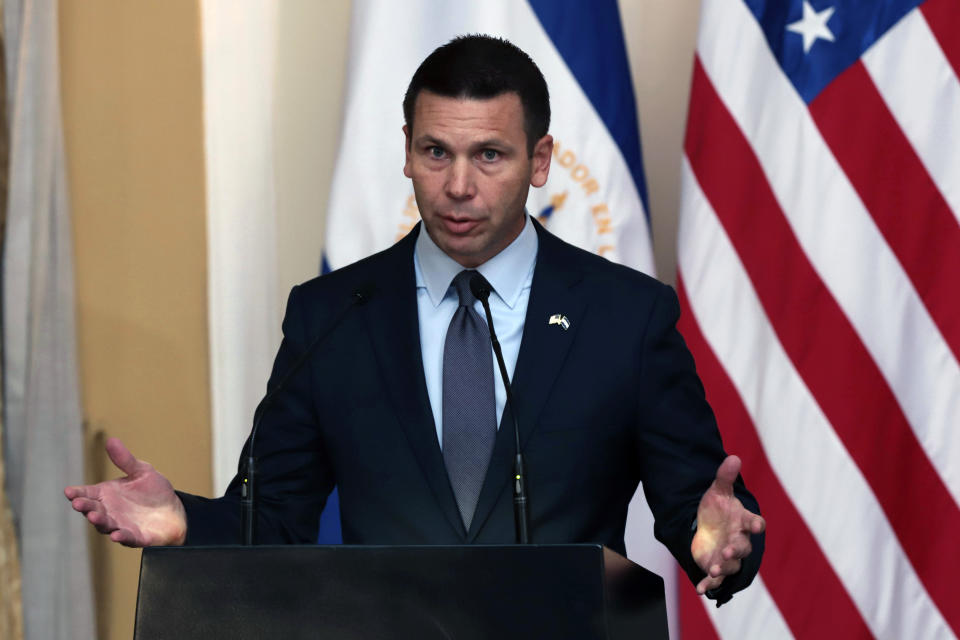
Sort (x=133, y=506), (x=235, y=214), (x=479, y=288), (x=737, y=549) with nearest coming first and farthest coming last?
(x=737, y=549)
(x=133, y=506)
(x=479, y=288)
(x=235, y=214)

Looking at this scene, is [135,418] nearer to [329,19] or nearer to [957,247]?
[329,19]

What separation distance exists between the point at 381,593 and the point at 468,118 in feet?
3.05

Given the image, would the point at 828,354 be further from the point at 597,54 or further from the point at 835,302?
the point at 597,54

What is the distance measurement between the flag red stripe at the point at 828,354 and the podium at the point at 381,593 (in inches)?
70.8

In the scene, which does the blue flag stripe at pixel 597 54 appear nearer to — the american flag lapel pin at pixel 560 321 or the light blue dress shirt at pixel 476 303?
the light blue dress shirt at pixel 476 303

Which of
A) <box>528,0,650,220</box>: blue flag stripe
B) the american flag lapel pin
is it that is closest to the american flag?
<box>528,0,650,220</box>: blue flag stripe

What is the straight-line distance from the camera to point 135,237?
11.1 feet

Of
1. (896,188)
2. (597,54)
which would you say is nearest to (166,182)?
(597,54)

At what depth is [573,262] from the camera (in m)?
2.10

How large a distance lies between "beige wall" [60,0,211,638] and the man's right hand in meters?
1.75

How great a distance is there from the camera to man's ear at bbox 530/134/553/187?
2.11 meters

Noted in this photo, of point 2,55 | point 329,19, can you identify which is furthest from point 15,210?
point 329,19

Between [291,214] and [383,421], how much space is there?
178cm

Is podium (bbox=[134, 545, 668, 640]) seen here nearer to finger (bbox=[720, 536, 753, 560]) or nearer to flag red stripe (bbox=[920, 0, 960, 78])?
finger (bbox=[720, 536, 753, 560])
